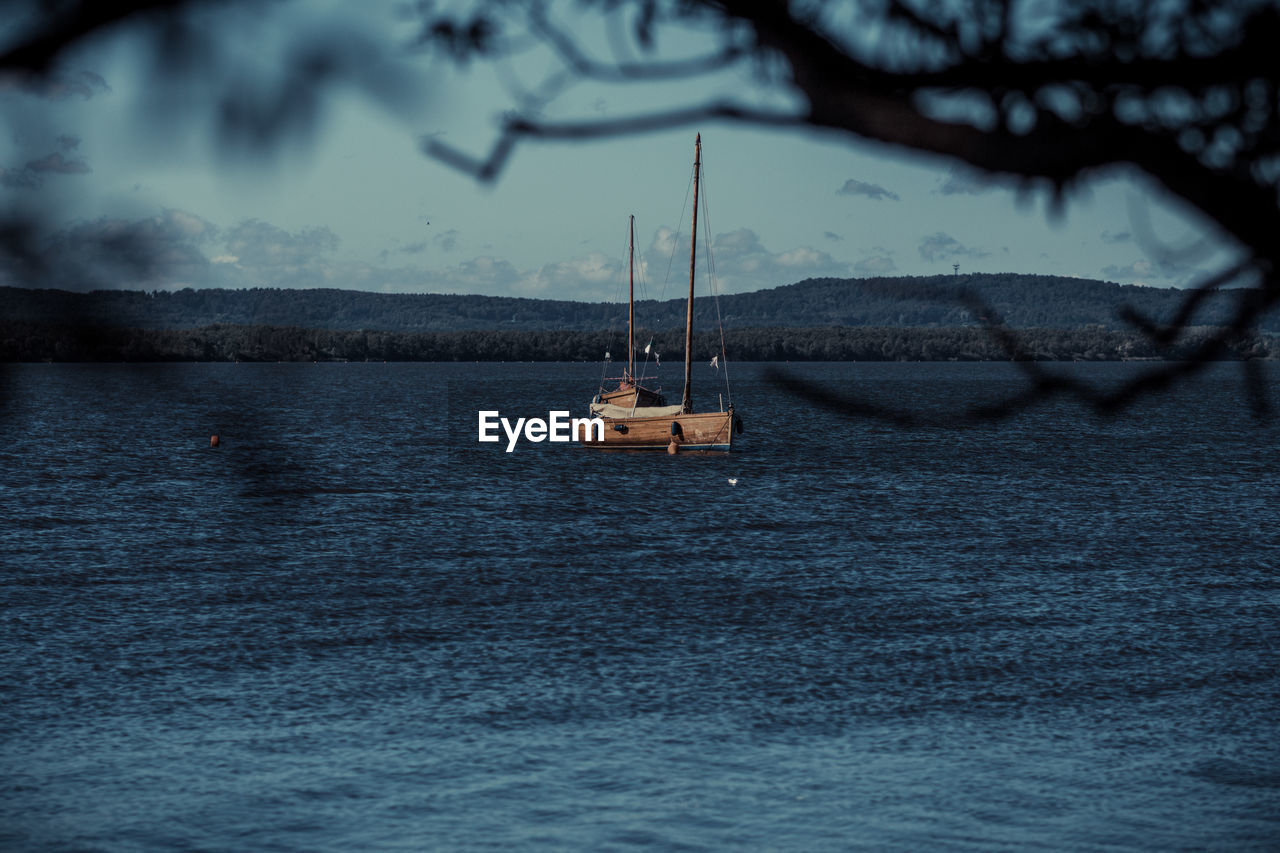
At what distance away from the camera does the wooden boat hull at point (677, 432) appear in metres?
90.0

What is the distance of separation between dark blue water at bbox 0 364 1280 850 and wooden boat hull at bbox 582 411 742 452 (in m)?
17.7

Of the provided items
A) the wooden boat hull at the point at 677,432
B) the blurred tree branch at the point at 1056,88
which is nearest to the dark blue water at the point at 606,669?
the blurred tree branch at the point at 1056,88

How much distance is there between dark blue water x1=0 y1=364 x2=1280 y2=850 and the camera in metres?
24.9

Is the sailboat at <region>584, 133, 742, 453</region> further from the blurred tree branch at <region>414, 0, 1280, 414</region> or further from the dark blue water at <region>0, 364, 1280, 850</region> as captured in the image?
the blurred tree branch at <region>414, 0, 1280, 414</region>

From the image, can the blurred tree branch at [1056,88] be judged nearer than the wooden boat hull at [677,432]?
Yes

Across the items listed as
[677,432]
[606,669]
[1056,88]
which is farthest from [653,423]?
[1056,88]

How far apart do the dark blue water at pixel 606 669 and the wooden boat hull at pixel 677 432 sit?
699 inches

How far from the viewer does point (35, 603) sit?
4441 cm

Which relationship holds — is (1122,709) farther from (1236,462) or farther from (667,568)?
(1236,462)

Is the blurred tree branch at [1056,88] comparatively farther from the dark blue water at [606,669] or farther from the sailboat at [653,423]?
the sailboat at [653,423]

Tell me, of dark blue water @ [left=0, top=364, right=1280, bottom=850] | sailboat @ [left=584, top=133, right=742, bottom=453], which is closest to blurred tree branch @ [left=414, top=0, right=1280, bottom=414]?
dark blue water @ [left=0, top=364, right=1280, bottom=850]

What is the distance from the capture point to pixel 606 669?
36031 millimetres

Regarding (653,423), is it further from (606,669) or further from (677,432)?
(606,669)

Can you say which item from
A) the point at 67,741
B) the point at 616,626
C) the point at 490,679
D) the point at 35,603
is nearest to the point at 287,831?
the point at 67,741
